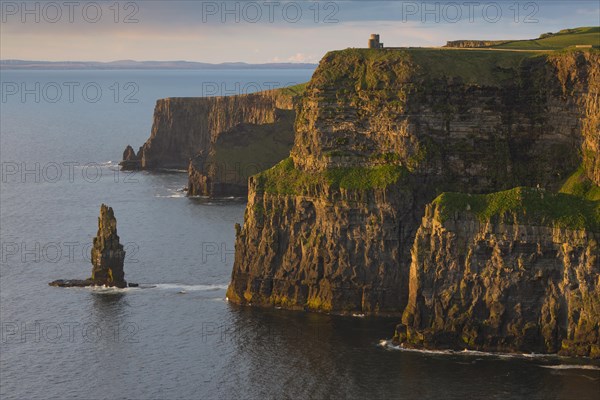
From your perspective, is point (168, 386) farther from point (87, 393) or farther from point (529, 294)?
point (529, 294)

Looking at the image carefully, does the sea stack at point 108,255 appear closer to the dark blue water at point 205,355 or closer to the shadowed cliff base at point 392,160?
the dark blue water at point 205,355

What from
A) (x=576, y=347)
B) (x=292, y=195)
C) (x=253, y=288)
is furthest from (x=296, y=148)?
(x=576, y=347)

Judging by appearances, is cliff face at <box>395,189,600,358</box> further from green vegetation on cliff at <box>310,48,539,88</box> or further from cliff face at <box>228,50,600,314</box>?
green vegetation on cliff at <box>310,48,539,88</box>

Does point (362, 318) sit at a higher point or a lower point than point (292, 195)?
lower

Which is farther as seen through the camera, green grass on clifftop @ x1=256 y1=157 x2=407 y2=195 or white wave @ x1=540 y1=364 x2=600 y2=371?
green grass on clifftop @ x1=256 y1=157 x2=407 y2=195

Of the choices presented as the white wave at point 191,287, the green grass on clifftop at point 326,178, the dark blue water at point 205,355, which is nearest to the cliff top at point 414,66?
the green grass on clifftop at point 326,178

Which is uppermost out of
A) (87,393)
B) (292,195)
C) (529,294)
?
(292,195)

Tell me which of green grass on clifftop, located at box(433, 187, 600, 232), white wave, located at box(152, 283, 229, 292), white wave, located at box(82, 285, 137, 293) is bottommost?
white wave, located at box(82, 285, 137, 293)

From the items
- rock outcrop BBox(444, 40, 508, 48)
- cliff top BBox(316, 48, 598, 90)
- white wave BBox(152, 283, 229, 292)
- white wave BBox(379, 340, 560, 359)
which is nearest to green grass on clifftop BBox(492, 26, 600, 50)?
rock outcrop BBox(444, 40, 508, 48)
